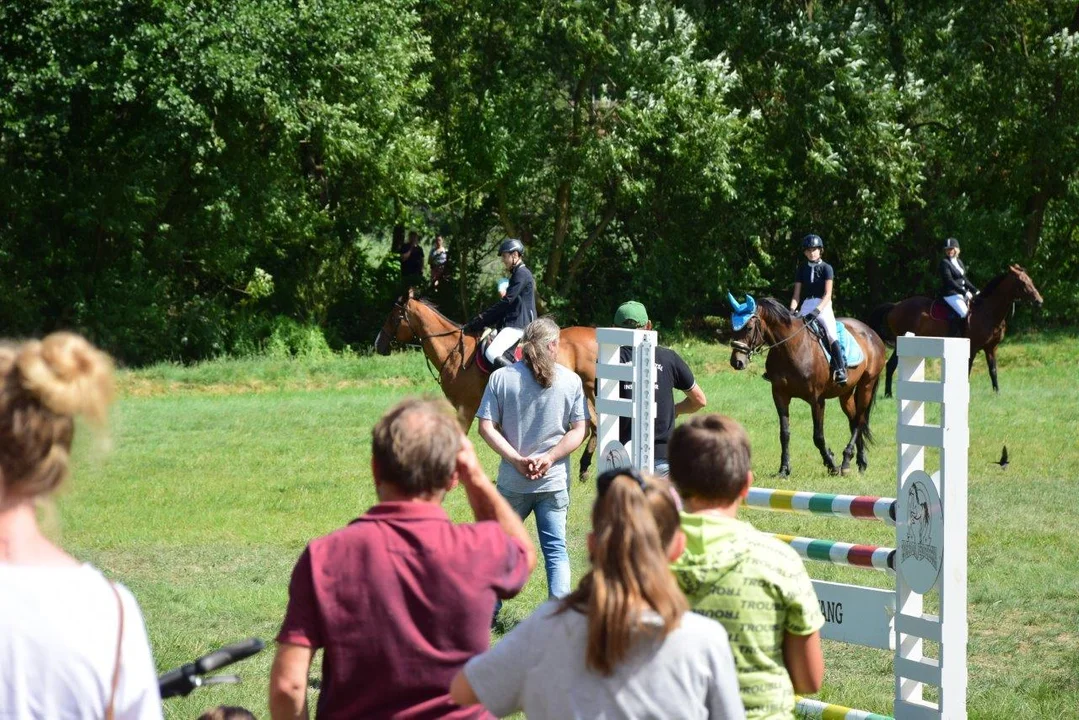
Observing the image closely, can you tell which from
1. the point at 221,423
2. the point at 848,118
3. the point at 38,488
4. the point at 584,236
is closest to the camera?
the point at 38,488

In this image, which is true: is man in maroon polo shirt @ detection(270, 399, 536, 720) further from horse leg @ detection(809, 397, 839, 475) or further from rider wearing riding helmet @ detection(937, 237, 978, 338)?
rider wearing riding helmet @ detection(937, 237, 978, 338)

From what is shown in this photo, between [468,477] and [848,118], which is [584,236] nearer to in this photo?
[848,118]

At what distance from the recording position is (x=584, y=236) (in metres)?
37.9

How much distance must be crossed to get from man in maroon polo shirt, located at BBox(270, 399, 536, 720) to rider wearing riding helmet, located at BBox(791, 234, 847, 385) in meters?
13.5

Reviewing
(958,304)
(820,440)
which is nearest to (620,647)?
(820,440)

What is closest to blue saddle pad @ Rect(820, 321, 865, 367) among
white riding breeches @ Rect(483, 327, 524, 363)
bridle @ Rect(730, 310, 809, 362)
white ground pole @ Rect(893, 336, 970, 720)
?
bridle @ Rect(730, 310, 809, 362)

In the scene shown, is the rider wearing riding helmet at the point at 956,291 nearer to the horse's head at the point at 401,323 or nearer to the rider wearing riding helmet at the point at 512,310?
the rider wearing riding helmet at the point at 512,310

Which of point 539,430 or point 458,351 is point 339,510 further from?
point 539,430

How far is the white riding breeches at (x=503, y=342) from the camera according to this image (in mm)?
15555

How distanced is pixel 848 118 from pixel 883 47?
3246 millimetres

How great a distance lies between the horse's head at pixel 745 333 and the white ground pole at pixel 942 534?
9.49m

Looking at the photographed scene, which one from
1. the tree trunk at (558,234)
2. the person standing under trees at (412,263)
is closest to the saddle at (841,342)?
the person standing under trees at (412,263)

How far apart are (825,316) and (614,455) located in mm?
8697

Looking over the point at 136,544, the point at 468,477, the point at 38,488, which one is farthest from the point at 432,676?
the point at 136,544
